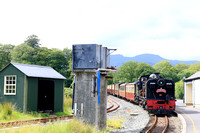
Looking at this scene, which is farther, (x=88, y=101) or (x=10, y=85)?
(x=10, y=85)

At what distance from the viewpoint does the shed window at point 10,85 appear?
15.2 meters

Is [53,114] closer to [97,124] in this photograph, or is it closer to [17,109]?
[17,109]

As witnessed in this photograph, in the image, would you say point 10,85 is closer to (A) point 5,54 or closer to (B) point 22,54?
(B) point 22,54

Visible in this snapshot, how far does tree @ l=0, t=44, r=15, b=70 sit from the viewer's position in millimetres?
56859

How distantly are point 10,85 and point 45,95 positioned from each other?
7.93ft

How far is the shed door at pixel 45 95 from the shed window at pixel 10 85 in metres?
1.67

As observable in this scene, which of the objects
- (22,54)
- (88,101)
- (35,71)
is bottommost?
(88,101)

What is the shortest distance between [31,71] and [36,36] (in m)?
56.8

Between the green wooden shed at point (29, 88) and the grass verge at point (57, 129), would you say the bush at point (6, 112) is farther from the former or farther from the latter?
the grass verge at point (57, 129)

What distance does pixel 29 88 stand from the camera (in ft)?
48.9

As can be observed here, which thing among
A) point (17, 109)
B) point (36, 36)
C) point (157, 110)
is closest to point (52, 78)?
point (17, 109)

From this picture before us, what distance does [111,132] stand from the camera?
11688 mm

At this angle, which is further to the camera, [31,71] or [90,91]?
[31,71]

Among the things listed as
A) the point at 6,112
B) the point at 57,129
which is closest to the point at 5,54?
the point at 6,112
